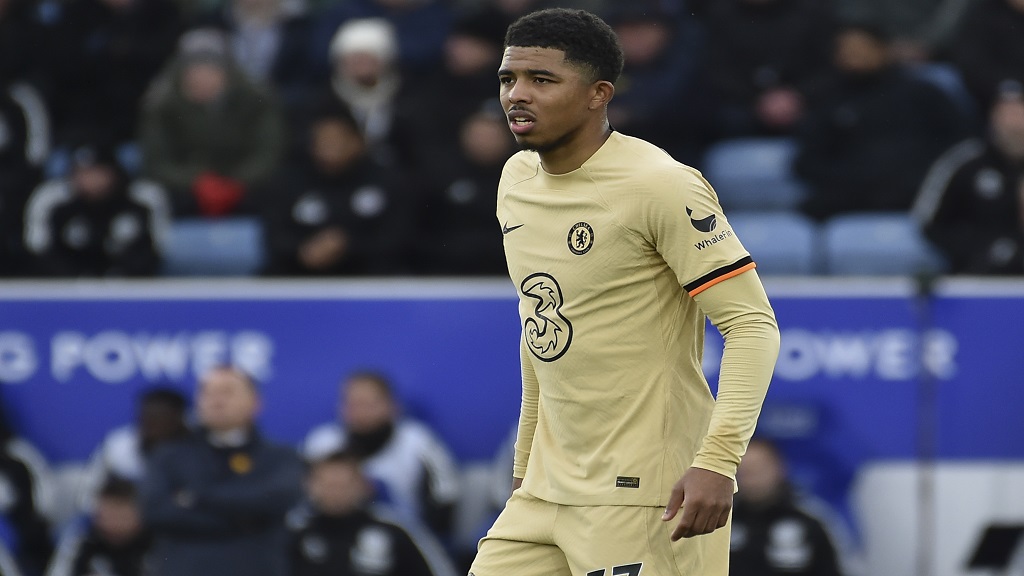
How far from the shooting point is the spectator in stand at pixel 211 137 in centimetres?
880

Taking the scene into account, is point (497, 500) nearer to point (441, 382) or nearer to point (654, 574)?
point (441, 382)

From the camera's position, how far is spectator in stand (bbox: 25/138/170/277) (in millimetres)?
8250

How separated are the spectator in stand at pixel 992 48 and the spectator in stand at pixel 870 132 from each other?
1.15 ft

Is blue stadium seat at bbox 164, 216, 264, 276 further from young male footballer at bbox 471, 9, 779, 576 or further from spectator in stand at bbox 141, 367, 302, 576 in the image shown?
young male footballer at bbox 471, 9, 779, 576

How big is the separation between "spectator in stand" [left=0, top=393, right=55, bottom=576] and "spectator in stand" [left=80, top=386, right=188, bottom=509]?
0.69ft

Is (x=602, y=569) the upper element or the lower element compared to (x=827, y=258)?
lower

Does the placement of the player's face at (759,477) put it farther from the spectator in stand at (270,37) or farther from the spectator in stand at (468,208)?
the spectator in stand at (270,37)

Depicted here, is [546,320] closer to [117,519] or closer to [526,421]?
[526,421]

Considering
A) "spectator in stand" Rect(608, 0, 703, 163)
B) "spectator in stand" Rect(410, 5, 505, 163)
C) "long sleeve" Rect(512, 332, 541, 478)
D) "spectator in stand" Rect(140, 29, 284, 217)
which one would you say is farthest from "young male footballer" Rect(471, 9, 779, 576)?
"spectator in stand" Rect(140, 29, 284, 217)

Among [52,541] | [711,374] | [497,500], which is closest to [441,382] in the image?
[497,500]

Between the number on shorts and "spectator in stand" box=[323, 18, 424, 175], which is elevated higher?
"spectator in stand" box=[323, 18, 424, 175]

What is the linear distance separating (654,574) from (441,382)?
12.6ft

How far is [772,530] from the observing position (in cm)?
666

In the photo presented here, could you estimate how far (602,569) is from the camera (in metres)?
3.45
